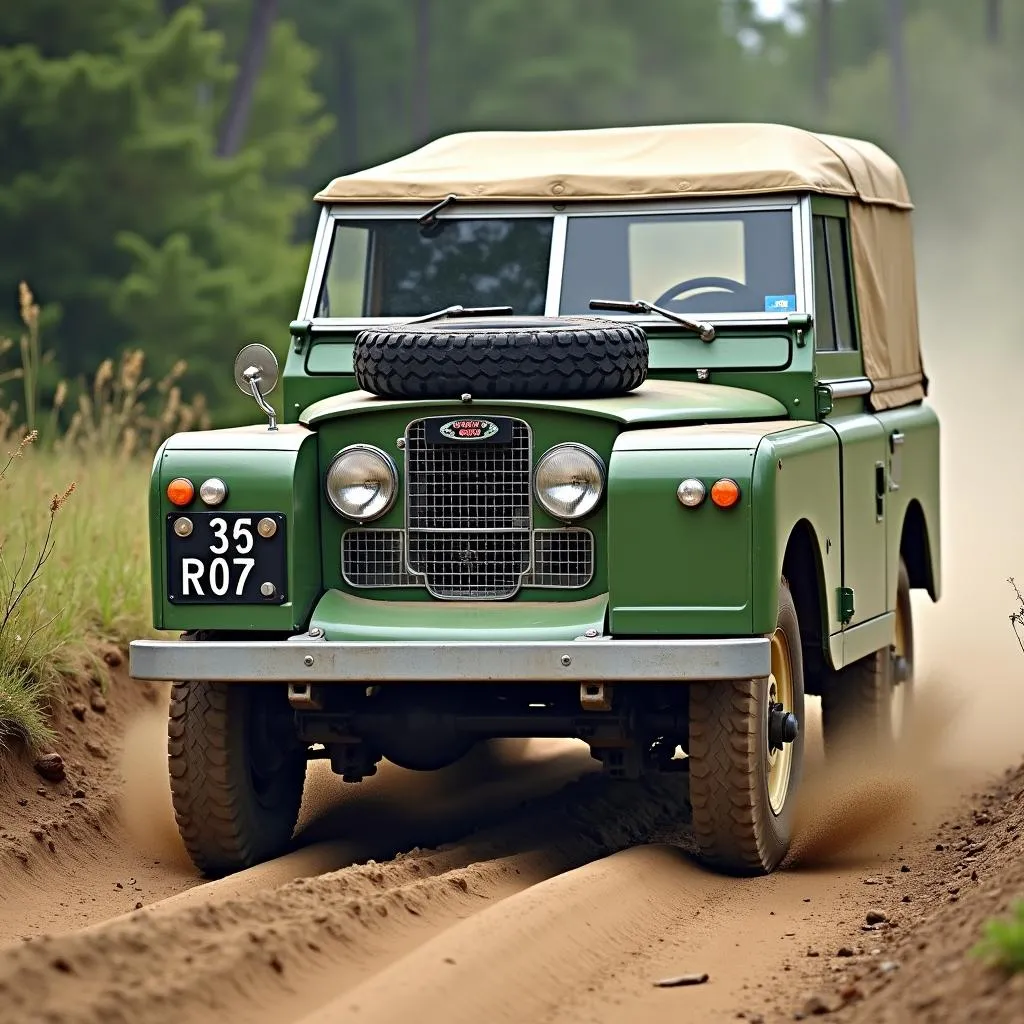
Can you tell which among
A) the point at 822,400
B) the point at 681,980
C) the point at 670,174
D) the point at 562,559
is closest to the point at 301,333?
the point at 670,174

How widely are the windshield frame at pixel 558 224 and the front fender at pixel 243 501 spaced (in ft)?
4.84

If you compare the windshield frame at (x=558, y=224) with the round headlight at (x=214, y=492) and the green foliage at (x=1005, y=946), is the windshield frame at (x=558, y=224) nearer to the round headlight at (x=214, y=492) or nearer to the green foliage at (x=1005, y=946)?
the round headlight at (x=214, y=492)

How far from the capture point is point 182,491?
7.27m

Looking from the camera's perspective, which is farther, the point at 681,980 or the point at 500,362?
the point at 500,362

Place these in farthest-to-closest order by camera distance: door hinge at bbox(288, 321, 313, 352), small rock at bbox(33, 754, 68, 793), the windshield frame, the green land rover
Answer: door hinge at bbox(288, 321, 313, 352), small rock at bbox(33, 754, 68, 793), the windshield frame, the green land rover

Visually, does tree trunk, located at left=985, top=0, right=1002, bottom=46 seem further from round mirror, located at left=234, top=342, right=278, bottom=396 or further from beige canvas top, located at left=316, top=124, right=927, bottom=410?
round mirror, located at left=234, top=342, right=278, bottom=396

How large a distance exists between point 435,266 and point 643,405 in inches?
70.5

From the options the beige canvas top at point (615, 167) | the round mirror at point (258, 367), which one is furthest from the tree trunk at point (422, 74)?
the round mirror at point (258, 367)

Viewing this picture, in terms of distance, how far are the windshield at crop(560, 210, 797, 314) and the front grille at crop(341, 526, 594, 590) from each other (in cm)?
155

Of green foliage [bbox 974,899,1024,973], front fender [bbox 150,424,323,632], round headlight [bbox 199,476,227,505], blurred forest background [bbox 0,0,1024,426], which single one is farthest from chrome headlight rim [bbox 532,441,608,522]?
blurred forest background [bbox 0,0,1024,426]

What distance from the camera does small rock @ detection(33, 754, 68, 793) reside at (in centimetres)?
861

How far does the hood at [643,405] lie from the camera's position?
7387 millimetres

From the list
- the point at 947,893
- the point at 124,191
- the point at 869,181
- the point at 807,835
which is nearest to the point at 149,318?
the point at 124,191

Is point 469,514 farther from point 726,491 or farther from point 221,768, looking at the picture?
point 221,768
